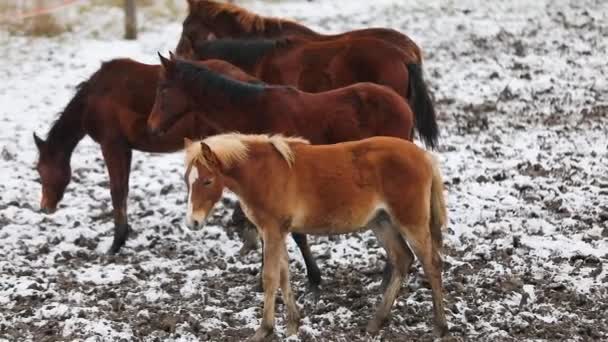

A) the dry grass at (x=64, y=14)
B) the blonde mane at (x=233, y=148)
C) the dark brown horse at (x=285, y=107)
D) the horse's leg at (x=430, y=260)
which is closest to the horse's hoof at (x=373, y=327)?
the horse's leg at (x=430, y=260)

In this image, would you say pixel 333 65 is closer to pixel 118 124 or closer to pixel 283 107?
pixel 283 107

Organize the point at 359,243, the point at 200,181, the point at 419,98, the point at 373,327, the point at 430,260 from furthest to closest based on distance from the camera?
the point at 419,98, the point at 359,243, the point at 373,327, the point at 430,260, the point at 200,181

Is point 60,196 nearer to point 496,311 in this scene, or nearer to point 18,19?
point 496,311

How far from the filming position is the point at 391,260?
556cm

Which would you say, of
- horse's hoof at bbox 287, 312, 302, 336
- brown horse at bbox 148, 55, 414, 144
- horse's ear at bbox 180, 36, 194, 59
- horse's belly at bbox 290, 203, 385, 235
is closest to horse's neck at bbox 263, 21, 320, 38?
horse's ear at bbox 180, 36, 194, 59

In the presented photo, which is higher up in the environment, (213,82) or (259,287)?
(213,82)

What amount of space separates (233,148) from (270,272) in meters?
0.81

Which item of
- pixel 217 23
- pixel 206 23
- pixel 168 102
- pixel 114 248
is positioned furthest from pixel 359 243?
pixel 206 23

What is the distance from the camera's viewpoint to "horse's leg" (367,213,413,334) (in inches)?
217

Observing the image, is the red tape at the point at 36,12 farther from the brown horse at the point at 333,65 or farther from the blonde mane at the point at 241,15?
the brown horse at the point at 333,65

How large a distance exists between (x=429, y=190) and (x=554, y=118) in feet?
17.2

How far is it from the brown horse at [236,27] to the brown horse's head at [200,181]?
2.87 metres

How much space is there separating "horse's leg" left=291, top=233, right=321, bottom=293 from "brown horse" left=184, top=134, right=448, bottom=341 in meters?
0.70

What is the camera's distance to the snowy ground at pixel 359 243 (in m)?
5.59
